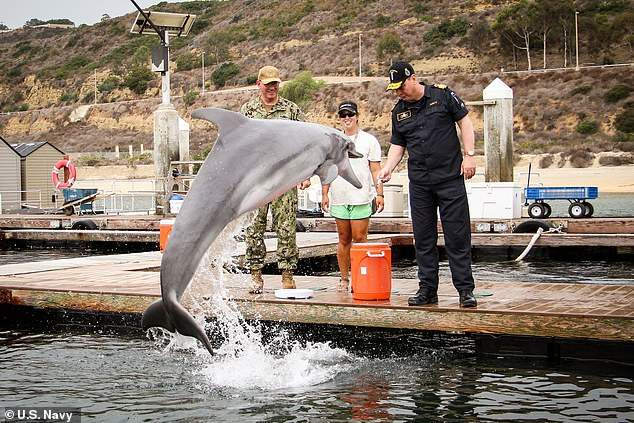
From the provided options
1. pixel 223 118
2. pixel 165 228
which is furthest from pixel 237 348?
pixel 165 228

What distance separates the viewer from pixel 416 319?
780 centimetres

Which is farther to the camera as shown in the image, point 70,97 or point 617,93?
point 70,97

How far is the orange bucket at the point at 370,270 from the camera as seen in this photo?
8297mm

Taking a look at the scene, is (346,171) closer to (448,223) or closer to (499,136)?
(448,223)

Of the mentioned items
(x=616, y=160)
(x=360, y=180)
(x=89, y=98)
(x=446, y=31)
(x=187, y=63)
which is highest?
(x=187, y=63)

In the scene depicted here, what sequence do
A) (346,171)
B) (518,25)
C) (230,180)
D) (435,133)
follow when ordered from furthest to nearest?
(518,25)
(435,133)
(346,171)
(230,180)

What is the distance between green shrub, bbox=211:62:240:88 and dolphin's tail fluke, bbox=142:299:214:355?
84.7 metres

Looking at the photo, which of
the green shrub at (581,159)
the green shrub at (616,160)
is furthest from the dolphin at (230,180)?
the green shrub at (581,159)

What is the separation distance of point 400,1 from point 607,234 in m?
82.6

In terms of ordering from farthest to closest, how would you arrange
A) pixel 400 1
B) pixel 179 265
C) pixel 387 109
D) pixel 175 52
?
pixel 175 52, pixel 400 1, pixel 387 109, pixel 179 265

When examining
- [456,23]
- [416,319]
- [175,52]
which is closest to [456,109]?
[416,319]

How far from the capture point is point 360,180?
29.3 ft

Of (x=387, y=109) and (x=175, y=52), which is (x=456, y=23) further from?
(x=175, y=52)

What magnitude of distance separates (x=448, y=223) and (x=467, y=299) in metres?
0.67
